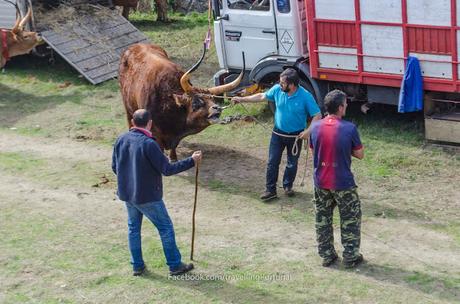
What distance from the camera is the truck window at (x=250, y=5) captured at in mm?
13938

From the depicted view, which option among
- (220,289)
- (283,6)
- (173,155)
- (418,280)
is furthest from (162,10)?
(418,280)

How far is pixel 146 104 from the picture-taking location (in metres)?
12.2

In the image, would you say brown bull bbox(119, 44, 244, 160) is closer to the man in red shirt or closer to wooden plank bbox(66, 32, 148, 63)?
the man in red shirt

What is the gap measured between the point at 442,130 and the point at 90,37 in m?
8.70

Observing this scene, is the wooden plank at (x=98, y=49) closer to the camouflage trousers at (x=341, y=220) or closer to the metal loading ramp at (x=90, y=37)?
the metal loading ramp at (x=90, y=37)

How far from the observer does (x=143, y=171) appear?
8250 millimetres

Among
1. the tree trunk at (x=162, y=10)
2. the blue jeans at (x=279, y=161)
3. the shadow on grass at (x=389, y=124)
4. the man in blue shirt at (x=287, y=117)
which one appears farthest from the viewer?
the tree trunk at (x=162, y=10)

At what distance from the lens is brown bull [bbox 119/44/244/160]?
1173 centimetres

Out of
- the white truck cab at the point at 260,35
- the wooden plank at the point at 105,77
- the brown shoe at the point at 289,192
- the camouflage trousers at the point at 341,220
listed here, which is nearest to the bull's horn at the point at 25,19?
the wooden plank at the point at 105,77

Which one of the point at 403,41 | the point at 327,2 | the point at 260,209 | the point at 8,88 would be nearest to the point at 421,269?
the point at 260,209

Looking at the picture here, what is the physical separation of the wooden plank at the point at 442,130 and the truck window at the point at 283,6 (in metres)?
2.88

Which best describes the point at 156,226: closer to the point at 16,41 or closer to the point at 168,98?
the point at 168,98

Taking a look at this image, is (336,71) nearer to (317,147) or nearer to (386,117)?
(386,117)

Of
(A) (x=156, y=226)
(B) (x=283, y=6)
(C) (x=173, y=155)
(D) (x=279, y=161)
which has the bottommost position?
(C) (x=173, y=155)
